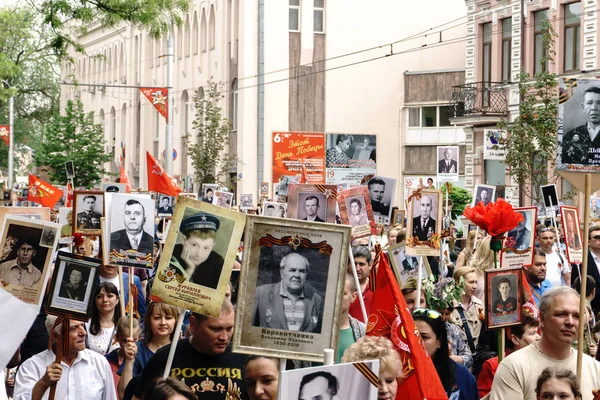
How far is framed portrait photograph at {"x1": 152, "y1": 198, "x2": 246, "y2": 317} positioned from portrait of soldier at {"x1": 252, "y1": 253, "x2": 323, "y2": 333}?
59 centimetres

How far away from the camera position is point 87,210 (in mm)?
13797

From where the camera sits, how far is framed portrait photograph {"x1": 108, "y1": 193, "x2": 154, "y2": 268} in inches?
385

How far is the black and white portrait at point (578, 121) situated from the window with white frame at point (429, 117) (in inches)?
1777

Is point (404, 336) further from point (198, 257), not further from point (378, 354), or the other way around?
point (198, 257)

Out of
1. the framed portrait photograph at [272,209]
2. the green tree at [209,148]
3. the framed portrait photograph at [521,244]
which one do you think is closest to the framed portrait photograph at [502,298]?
the framed portrait photograph at [521,244]

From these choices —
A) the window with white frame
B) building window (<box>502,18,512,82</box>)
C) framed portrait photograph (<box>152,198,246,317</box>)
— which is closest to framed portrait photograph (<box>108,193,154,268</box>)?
framed portrait photograph (<box>152,198,246,317</box>)

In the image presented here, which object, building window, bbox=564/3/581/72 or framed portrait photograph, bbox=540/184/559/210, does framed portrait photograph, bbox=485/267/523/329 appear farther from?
building window, bbox=564/3/581/72

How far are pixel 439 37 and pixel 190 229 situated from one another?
5029cm

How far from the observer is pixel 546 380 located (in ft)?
19.2

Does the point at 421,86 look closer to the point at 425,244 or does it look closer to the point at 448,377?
the point at 425,244

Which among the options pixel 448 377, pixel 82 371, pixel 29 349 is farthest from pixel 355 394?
pixel 29 349

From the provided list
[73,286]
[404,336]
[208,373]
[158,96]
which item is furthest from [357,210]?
[158,96]

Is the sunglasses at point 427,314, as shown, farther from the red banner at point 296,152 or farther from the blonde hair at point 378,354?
the red banner at point 296,152

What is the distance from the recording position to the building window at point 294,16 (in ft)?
176
